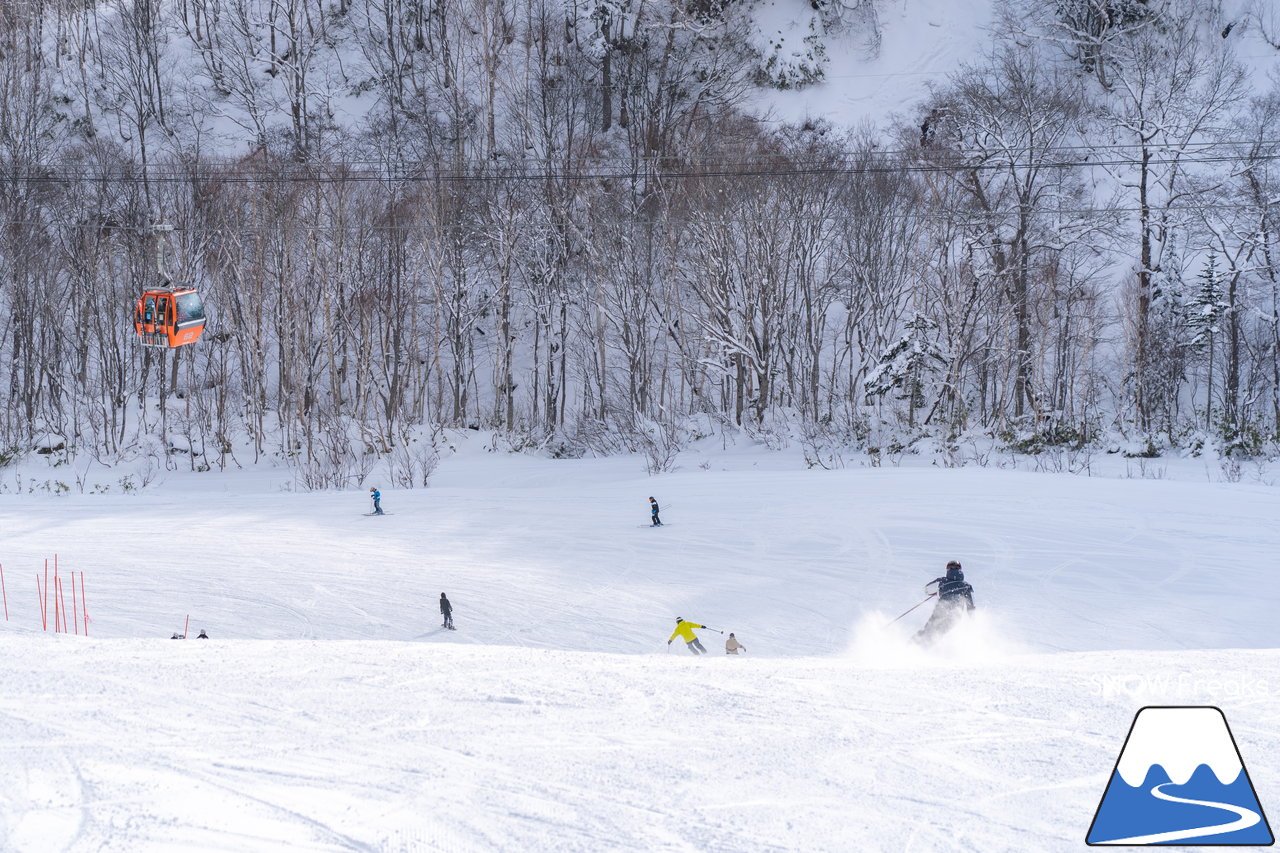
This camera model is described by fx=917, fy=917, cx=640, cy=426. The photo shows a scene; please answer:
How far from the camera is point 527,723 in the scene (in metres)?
6.53

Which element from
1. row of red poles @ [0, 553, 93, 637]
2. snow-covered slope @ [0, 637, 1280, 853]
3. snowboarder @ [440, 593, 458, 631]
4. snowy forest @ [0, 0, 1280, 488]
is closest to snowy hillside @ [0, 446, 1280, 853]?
snow-covered slope @ [0, 637, 1280, 853]

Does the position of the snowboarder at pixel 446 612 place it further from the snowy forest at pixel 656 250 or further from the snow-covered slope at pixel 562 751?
the snowy forest at pixel 656 250

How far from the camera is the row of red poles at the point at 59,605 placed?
12.7 meters

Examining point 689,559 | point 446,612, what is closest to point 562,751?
point 446,612

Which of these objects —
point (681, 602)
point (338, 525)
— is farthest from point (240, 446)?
point (681, 602)

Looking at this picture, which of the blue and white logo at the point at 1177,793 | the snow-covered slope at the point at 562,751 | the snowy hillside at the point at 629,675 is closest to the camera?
the blue and white logo at the point at 1177,793

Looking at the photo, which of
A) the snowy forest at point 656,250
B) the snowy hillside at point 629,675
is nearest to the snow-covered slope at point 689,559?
the snowy hillside at point 629,675

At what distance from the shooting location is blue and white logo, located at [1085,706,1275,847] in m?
4.26

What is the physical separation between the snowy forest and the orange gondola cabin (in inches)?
288

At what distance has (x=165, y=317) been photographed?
17.9 meters

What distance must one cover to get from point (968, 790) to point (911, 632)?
24.4ft

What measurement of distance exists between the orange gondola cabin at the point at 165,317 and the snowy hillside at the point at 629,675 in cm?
381

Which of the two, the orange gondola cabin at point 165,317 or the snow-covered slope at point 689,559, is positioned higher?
the orange gondola cabin at point 165,317

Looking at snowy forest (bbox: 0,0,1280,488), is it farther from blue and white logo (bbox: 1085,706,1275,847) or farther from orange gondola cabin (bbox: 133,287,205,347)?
blue and white logo (bbox: 1085,706,1275,847)
